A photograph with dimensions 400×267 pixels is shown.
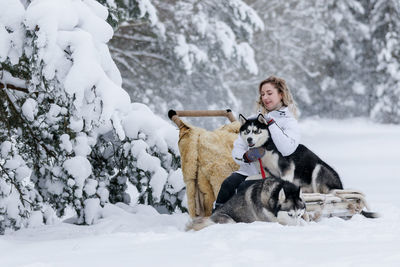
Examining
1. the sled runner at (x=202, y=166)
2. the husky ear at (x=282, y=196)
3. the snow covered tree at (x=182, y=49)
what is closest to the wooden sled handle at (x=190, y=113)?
the sled runner at (x=202, y=166)

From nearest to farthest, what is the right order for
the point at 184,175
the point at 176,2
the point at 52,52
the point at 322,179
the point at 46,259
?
the point at 46,259 < the point at 52,52 < the point at 322,179 < the point at 184,175 < the point at 176,2

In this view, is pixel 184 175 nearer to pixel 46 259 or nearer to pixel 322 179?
pixel 322 179

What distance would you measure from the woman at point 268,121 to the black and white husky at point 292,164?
0.09 m

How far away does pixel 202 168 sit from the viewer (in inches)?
196

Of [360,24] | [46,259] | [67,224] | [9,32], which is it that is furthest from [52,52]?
[360,24]

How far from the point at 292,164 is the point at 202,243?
1.24 meters

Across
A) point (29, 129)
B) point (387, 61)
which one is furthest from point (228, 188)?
point (387, 61)

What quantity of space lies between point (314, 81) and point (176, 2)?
1427 centimetres

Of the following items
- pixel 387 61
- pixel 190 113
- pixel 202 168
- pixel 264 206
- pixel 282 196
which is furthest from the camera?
pixel 387 61

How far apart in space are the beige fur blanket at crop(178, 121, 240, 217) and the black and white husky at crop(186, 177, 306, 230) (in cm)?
48

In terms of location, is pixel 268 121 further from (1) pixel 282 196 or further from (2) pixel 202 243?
(2) pixel 202 243

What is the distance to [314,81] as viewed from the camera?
25406 millimetres

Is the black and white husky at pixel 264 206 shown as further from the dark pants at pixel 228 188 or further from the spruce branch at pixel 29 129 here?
the spruce branch at pixel 29 129

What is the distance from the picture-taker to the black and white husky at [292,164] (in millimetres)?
4402
